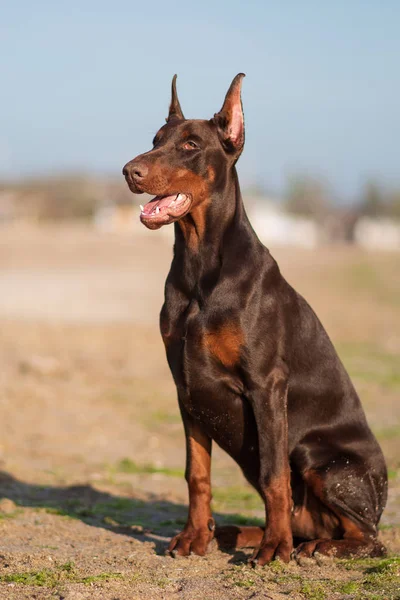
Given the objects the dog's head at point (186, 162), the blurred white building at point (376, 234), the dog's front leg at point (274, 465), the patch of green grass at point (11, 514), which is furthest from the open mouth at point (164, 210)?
the blurred white building at point (376, 234)

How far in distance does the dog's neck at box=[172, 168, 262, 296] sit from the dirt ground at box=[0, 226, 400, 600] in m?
1.70

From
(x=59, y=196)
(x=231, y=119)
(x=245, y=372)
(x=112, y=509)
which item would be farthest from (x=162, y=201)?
(x=59, y=196)

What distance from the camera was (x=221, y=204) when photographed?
5.50 m

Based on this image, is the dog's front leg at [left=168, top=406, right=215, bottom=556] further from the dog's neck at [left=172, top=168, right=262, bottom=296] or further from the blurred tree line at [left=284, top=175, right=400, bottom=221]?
the blurred tree line at [left=284, top=175, right=400, bottom=221]

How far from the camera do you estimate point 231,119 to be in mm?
5547

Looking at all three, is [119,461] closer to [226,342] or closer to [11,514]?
[11,514]

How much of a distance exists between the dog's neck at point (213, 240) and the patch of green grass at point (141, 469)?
392 cm

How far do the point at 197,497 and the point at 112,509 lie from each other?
1645mm

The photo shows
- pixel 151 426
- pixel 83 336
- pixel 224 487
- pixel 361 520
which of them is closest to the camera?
pixel 361 520

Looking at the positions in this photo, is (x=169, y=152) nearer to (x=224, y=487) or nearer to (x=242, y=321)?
(x=242, y=321)

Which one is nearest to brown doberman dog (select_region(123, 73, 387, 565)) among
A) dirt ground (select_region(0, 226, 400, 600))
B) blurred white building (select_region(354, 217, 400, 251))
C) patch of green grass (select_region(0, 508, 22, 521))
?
dirt ground (select_region(0, 226, 400, 600))

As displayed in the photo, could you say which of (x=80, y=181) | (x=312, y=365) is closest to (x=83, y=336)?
(x=312, y=365)

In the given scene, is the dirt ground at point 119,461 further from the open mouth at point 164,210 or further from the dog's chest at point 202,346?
the open mouth at point 164,210

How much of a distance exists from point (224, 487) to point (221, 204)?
3828 millimetres
